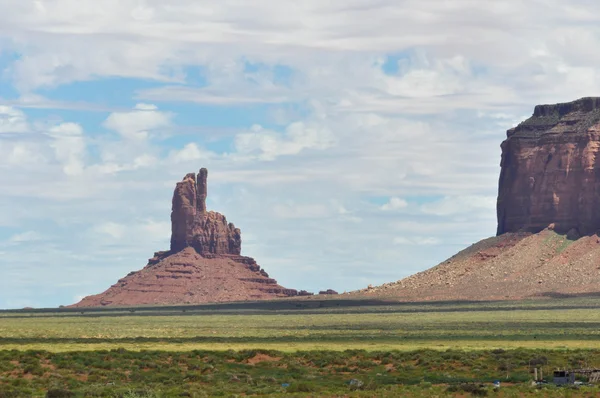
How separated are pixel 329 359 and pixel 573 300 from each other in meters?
107

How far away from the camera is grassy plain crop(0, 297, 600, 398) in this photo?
57.8 meters

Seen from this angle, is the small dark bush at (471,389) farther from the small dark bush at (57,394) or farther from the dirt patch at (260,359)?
the dirt patch at (260,359)

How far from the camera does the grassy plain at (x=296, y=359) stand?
5775cm

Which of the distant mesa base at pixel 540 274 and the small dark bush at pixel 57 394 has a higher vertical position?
the distant mesa base at pixel 540 274

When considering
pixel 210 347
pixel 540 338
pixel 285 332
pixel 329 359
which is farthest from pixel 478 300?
pixel 329 359

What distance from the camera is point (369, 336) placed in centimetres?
10550

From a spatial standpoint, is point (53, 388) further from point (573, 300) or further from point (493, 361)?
point (573, 300)

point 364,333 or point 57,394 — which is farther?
point 364,333

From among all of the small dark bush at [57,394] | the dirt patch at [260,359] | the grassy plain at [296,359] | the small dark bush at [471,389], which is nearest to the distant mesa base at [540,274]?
the grassy plain at [296,359]

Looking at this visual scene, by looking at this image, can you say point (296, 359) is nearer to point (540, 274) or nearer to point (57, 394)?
point (57, 394)

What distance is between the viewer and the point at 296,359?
245 ft

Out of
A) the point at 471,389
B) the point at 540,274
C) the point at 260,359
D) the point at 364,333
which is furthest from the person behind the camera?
the point at 540,274

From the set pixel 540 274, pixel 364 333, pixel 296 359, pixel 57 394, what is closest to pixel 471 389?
pixel 57 394

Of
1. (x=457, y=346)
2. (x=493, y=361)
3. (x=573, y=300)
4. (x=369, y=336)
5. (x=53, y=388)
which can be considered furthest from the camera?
(x=573, y=300)
